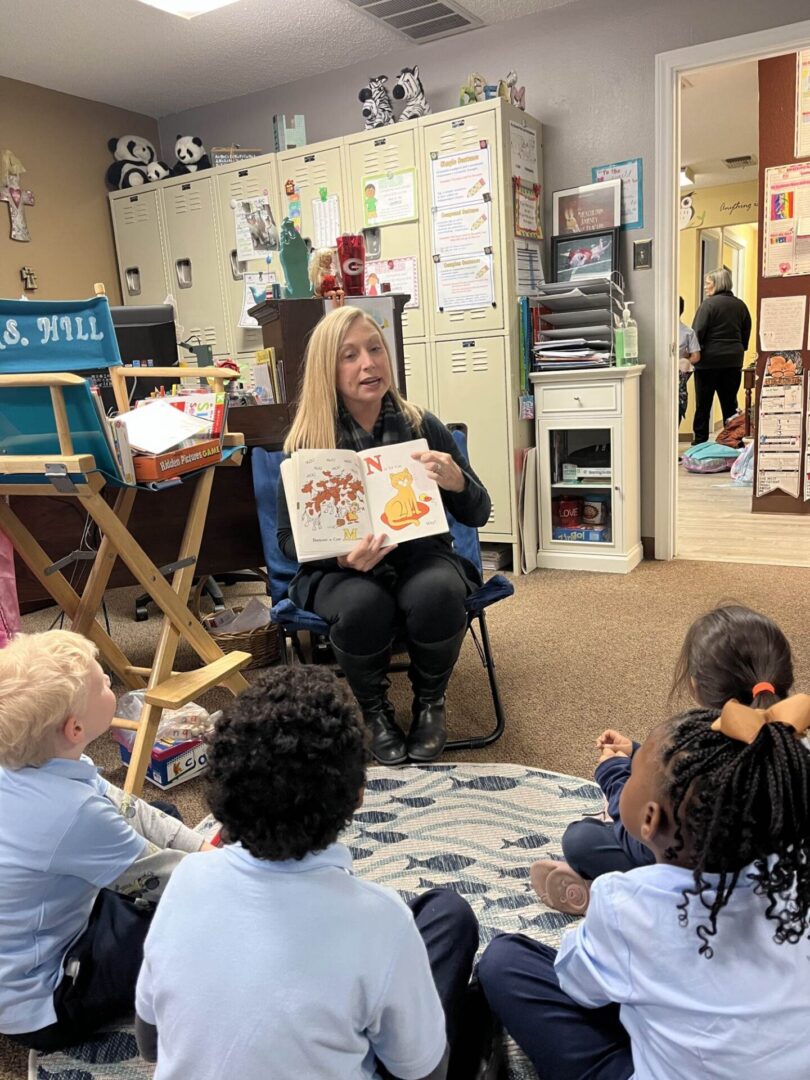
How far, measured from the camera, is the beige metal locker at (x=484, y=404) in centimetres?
376

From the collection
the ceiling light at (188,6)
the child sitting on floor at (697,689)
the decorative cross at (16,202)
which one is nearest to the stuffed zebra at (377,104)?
the ceiling light at (188,6)

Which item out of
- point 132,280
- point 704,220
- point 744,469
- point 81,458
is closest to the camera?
point 81,458

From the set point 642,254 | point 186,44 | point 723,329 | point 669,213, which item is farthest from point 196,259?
point 723,329

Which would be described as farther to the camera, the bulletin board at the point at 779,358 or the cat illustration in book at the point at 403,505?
the bulletin board at the point at 779,358

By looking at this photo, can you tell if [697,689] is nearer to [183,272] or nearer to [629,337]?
[629,337]

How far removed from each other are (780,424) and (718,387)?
2812 millimetres

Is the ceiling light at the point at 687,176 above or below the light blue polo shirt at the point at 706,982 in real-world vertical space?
above

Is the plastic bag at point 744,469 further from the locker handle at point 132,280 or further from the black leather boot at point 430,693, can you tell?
the black leather boot at point 430,693

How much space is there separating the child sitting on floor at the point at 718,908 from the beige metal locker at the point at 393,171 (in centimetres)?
336

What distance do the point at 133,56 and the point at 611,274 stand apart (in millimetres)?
2686

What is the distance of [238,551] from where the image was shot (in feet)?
9.21

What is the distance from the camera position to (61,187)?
15.3 feet

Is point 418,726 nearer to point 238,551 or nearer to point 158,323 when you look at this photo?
point 238,551

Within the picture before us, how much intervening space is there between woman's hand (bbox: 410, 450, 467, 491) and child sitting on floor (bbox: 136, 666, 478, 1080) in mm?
1299
